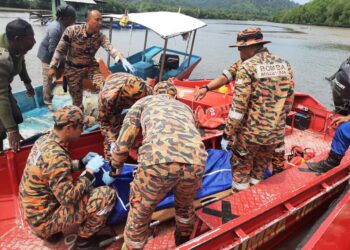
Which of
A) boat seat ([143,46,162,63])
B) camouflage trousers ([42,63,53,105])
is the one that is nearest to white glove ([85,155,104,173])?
camouflage trousers ([42,63,53,105])

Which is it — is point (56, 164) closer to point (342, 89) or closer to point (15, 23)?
point (15, 23)

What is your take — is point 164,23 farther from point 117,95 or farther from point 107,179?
point 107,179

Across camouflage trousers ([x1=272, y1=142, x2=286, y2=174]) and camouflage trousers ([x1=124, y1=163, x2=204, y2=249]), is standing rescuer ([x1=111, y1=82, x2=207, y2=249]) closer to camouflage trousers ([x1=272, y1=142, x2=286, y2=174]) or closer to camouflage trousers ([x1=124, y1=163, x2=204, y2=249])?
camouflage trousers ([x1=124, y1=163, x2=204, y2=249])

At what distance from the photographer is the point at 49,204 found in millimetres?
2363

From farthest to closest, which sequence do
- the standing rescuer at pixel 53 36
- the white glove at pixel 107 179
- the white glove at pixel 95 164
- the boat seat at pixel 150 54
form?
the boat seat at pixel 150 54 < the standing rescuer at pixel 53 36 < the white glove at pixel 107 179 < the white glove at pixel 95 164

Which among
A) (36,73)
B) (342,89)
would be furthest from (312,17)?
(342,89)

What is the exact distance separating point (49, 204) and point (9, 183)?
992mm

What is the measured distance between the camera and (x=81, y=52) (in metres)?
4.52

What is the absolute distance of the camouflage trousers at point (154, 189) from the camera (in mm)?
1915

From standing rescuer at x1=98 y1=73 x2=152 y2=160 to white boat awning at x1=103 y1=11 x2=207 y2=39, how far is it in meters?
3.47

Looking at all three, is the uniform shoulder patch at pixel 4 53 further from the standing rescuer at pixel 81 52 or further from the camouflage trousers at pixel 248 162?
the camouflage trousers at pixel 248 162

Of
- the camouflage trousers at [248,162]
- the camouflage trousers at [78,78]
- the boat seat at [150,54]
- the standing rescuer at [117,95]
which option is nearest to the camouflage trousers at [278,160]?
the camouflage trousers at [248,162]

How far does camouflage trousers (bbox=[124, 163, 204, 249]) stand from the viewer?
1.92 m

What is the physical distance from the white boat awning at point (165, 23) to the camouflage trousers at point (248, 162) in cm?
381
